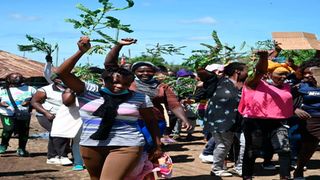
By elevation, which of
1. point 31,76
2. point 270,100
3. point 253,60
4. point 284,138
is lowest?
point 31,76

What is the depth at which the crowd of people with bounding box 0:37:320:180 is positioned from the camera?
4988 millimetres

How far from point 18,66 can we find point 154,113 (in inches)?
855

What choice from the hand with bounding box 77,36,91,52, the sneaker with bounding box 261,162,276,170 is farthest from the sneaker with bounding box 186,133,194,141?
the hand with bounding box 77,36,91,52

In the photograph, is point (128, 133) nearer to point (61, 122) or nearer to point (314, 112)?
point (314, 112)

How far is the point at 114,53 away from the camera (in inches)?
220

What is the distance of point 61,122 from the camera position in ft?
29.9

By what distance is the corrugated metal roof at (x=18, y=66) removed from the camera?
24.7m

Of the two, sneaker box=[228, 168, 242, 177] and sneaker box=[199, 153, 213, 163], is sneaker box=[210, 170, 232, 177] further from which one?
sneaker box=[199, 153, 213, 163]

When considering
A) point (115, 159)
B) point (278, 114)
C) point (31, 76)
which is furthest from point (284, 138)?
point (31, 76)

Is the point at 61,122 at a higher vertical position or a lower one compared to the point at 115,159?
lower

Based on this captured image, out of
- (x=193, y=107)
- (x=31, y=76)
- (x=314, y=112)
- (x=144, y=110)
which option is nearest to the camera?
(x=144, y=110)

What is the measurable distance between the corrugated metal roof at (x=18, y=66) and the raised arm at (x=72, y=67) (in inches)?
758

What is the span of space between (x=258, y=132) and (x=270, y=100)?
429mm

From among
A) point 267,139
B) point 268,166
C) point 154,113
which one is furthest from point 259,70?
point 268,166
